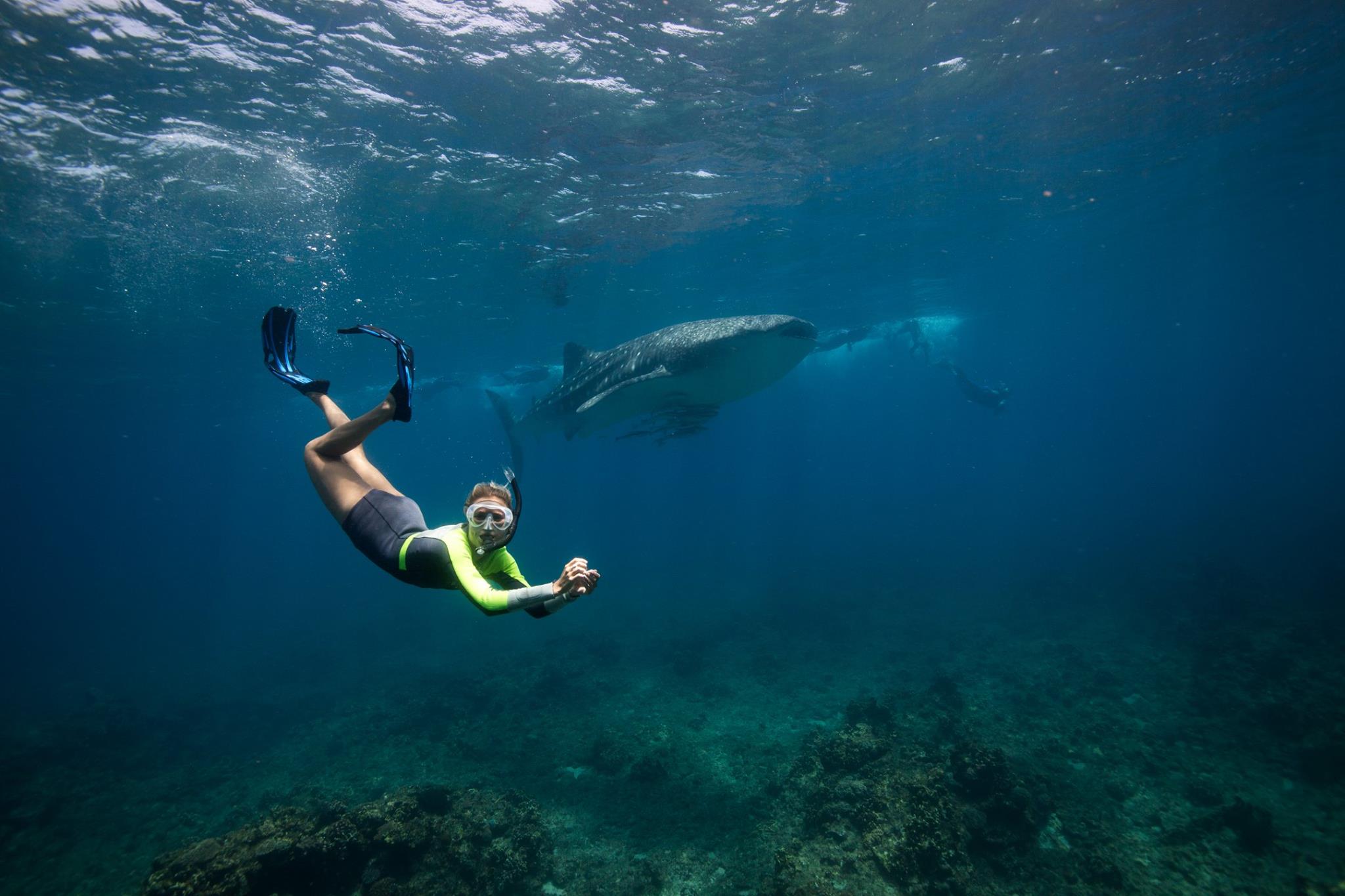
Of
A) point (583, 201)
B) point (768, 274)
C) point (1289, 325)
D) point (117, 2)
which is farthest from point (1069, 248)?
point (1289, 325)

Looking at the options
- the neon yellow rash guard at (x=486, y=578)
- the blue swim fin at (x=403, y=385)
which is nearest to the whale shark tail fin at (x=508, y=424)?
the blue swim fin at (x=403, y=385)

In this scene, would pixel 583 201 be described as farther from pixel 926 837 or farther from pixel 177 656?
pixel 177 656

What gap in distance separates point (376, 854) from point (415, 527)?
15.0ft

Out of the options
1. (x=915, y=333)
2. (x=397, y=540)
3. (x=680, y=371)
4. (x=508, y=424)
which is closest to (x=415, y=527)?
(x=397, y=540)

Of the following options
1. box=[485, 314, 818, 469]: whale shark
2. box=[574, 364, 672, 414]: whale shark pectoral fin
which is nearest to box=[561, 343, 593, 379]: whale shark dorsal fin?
box=[485, 314, 818, 469]: whale shark

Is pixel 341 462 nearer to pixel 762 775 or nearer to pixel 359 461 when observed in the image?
pixel 359 461

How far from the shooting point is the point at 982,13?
8.98 m

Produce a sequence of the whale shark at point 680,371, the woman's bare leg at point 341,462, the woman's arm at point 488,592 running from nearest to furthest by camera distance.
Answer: the woman's arm at point 488,592 < the woman's bare leg at point 341,462 < the whale shark at point 680,371

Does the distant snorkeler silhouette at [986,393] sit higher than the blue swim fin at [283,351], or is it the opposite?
the distant snorkeler silhouette at [986,393]

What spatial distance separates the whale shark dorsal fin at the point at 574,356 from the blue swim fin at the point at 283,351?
8.33m

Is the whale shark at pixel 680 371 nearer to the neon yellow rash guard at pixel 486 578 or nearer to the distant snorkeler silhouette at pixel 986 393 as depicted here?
the neon yellow rash guard at pixel 486 578

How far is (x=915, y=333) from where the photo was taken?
39.2m

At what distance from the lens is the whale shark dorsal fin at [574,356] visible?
13.6 m

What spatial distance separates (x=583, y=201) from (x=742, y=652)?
13472 mm
